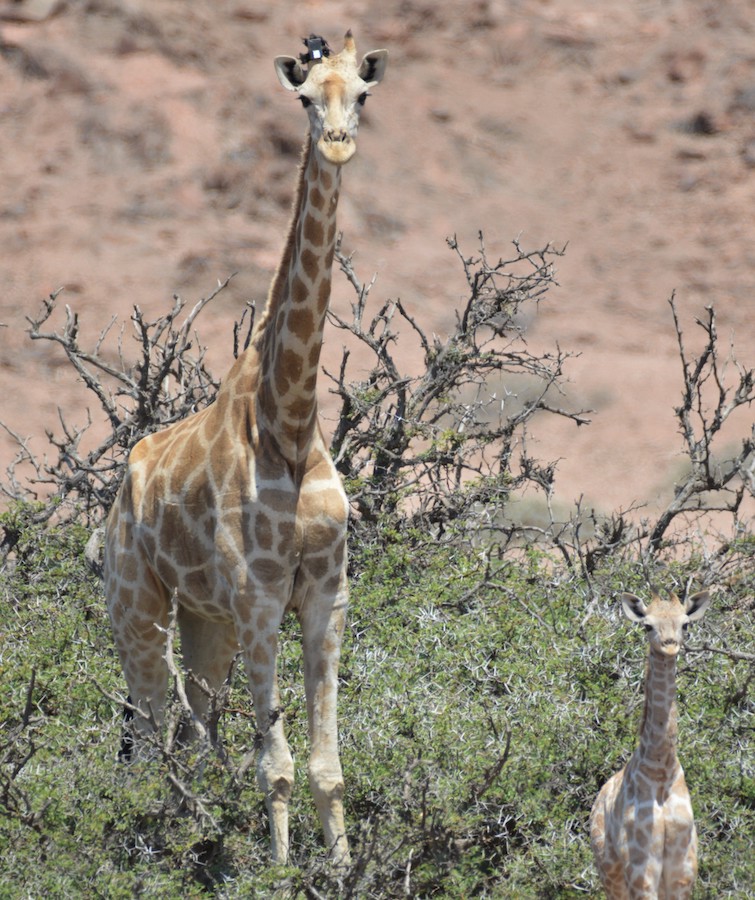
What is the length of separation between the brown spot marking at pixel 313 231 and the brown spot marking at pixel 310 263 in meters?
0.05

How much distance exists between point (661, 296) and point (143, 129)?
32.0 feet

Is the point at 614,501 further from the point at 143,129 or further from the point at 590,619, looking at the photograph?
the point at 590,619

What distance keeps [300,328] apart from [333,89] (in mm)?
923

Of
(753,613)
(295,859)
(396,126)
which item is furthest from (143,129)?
(295,859)

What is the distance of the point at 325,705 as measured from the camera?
5.88 meters

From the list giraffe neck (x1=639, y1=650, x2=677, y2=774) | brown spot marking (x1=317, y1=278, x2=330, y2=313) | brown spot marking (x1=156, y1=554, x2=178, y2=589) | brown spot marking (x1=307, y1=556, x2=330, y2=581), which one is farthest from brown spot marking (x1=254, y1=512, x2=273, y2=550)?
giraffe neck (x1=639, y1=650, x2=677, y2=774)

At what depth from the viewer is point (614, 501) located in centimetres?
2297

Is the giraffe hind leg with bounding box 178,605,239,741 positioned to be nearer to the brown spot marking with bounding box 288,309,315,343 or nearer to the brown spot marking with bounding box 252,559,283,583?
the brown spot marking with bounding box 252,559,283,583

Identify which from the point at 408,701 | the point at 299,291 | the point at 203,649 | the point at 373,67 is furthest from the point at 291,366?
the point at 408,701

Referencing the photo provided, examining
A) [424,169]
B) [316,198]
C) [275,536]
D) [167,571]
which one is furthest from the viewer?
[424,169]

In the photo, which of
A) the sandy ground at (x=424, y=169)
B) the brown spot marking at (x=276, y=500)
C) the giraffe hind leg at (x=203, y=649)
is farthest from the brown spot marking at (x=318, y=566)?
the sandy ground at (x=424, y=169)

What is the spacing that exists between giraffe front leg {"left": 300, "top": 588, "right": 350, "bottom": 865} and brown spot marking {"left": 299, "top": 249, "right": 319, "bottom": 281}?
1.24 metres

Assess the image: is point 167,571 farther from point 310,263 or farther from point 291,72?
point 291,72

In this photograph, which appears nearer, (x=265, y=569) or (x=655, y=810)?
(x=655, y=810)
